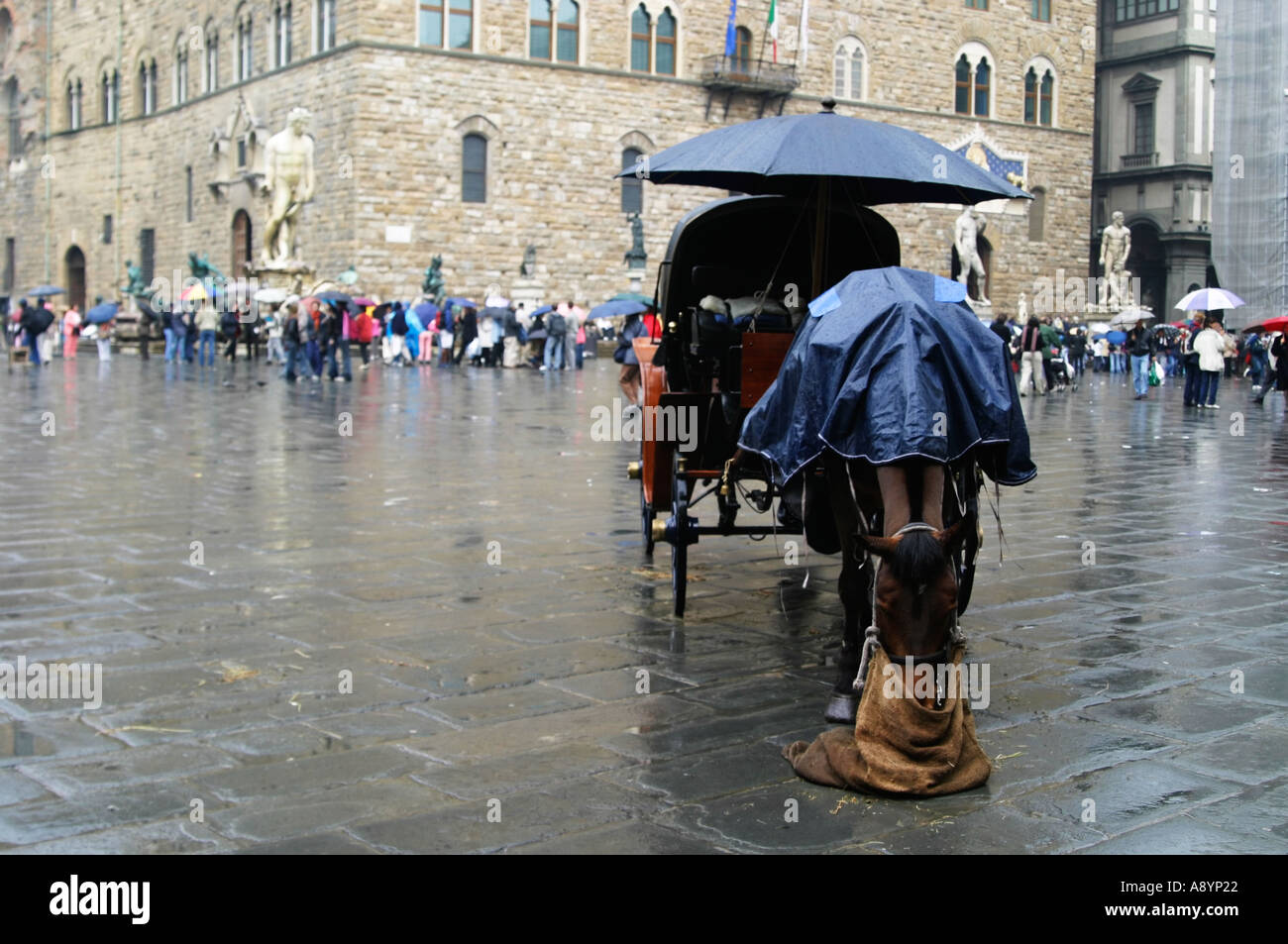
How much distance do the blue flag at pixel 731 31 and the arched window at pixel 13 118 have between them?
28279mm

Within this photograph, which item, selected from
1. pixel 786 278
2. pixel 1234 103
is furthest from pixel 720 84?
pixel 786 278

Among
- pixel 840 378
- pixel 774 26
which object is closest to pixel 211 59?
pixel 774 26

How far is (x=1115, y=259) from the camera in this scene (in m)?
44.2

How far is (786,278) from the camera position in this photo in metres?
7.37

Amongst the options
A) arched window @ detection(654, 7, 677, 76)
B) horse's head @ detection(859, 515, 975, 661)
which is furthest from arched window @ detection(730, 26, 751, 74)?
horse's head @ detection(859, 515, 975, 661)

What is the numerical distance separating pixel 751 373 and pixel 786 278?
1376 millimetres

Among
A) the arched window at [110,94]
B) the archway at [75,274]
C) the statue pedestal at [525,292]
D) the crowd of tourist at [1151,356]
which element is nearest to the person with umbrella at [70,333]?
the statue pedestal at [525,292]

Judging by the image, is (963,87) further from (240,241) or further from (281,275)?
(281,275)

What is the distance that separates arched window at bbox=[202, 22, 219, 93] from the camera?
40969mm

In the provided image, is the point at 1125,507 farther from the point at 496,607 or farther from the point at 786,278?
the point at 496,607

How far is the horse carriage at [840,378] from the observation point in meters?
4.27

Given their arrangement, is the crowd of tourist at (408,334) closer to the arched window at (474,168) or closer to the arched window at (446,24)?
the arched window at (474,168)

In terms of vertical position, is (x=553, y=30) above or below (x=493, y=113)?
above

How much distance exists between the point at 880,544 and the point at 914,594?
0.56ft
